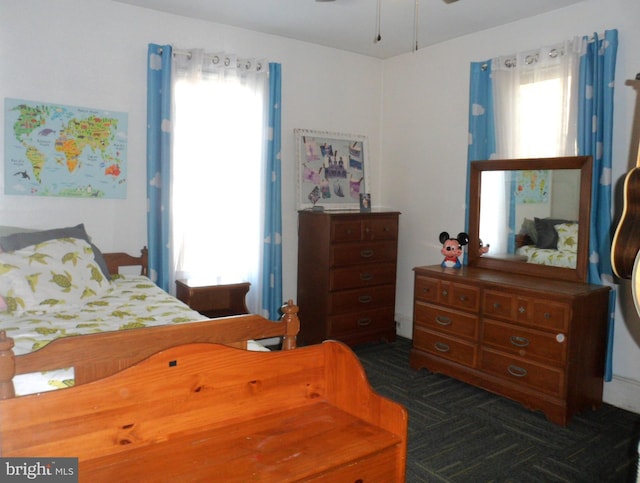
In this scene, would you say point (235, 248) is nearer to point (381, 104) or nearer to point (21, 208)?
point (21, 208)

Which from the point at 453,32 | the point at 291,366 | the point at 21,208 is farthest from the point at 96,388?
the point at 453,32

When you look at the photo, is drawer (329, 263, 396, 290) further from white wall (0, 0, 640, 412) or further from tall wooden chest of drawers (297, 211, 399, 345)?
white wall (0, 0, 640, 412)

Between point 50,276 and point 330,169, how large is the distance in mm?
2515

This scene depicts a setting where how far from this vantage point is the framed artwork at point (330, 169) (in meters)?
4.31

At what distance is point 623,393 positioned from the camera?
317 centimetres

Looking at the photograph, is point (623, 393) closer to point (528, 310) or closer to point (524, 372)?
point (524, 372)

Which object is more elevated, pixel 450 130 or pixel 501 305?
pixel 450 130

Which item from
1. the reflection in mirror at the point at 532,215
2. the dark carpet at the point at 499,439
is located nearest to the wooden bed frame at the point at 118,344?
the dark carpet at the point at 499,439

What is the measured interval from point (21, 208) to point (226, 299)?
58.6 inches

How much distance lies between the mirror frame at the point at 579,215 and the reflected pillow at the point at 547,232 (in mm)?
146

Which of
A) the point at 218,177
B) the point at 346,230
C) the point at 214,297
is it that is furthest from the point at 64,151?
the point at 346,230

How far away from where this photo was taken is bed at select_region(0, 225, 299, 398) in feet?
4.86

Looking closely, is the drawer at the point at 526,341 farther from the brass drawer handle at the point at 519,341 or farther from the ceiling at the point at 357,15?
the ceiling at the point at 357,15

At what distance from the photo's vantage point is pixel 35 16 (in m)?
3.17
